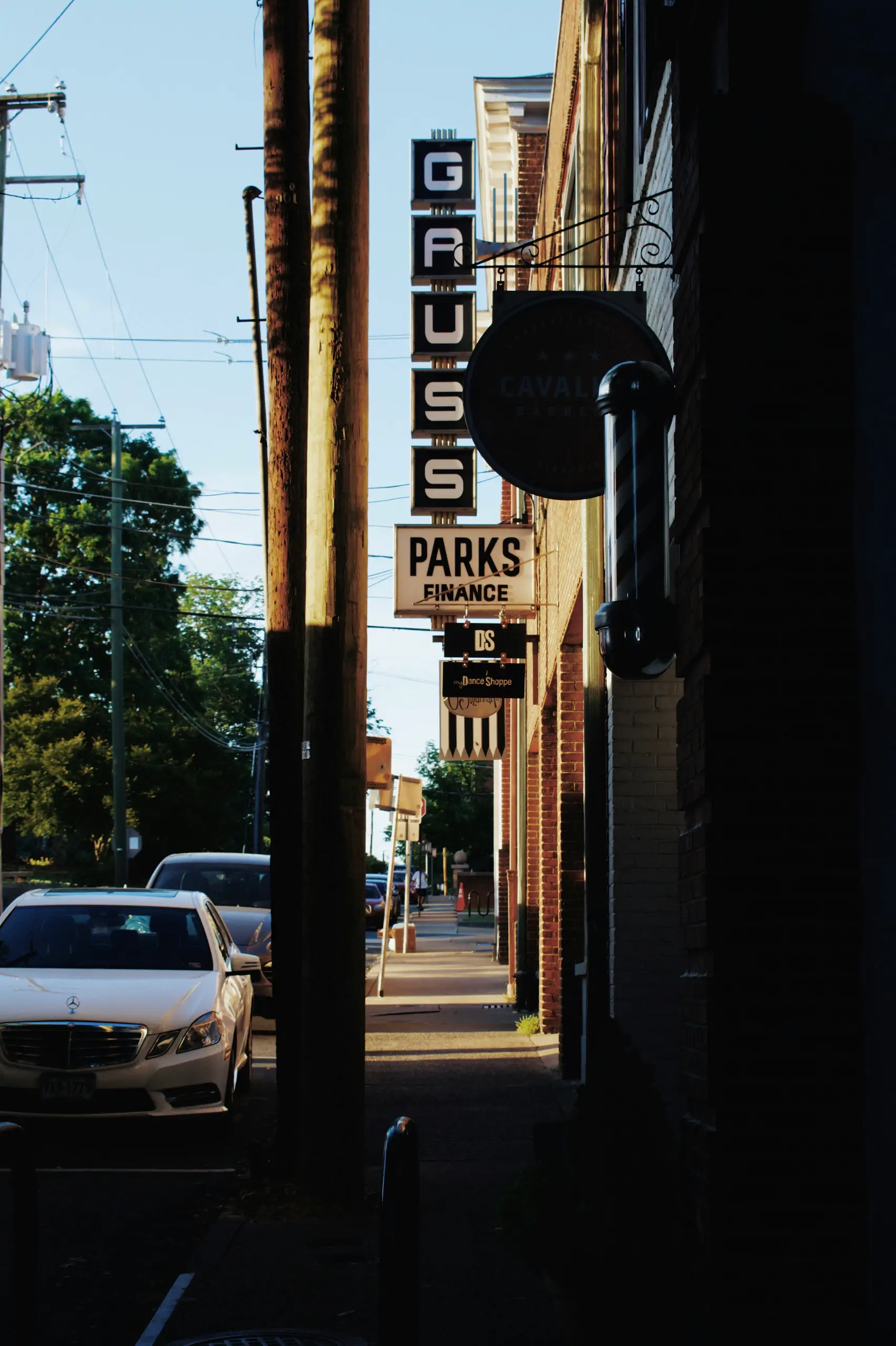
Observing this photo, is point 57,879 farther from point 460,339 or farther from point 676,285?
point 676,285

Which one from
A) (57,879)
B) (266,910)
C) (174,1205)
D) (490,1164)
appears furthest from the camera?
(57,879)

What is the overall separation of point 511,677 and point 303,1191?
9782 mm

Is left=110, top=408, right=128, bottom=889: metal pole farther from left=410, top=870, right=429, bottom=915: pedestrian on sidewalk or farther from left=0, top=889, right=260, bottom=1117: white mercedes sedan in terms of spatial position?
left=410, top=870, right=429, bottom=915: pedestrian on sidewalk

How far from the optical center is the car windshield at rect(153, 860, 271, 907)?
61.1 feet

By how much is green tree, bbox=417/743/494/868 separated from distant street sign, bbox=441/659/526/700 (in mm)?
80527

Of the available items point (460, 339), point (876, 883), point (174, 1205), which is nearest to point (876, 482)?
point (876, 883)

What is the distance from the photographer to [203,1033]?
399 inches

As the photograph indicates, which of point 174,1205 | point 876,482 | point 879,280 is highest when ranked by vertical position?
point 879,280

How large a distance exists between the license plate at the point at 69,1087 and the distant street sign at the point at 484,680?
26.3ft

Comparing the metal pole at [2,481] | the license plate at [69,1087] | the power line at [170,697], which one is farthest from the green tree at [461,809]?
the license plate at [69,1087]

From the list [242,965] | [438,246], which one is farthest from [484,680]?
[242,965]

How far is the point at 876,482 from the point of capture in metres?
4.81

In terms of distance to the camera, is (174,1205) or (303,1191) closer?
(303,1191)

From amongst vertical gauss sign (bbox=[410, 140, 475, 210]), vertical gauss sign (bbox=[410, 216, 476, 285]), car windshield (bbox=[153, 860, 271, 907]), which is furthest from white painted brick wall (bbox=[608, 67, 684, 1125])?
car windshield (bbox=[153, 860, 271, 907])
